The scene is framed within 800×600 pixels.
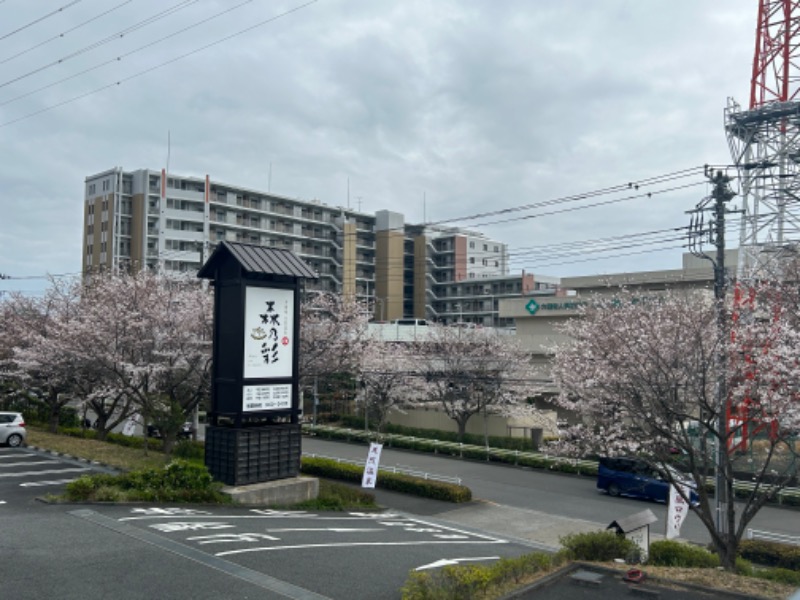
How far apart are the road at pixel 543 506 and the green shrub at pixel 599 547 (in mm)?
7040

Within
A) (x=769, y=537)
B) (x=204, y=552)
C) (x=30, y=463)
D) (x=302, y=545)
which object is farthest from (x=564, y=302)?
(x=204, y=552)

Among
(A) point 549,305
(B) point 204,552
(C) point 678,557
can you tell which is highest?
(A) point 549,305

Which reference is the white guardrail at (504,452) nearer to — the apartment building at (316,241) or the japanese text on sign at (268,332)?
the japanese text on sign at (268,332)

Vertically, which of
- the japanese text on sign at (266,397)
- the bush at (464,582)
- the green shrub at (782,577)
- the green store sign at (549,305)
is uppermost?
the green store sign at (549,305)

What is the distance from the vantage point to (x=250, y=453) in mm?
17250

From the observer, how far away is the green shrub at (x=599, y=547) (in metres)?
→ 10.7

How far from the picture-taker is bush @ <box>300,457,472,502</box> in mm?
22844

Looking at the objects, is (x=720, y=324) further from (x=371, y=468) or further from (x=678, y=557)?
(x=371, y=468)

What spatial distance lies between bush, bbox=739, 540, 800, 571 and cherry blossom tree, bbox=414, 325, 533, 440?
17.8 meters

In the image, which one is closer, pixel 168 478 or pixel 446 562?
pixel 446 562

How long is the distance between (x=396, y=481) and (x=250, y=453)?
27.2 ft

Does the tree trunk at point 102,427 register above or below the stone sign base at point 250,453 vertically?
below

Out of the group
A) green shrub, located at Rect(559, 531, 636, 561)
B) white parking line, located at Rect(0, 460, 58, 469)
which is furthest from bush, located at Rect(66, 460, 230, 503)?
green shrub, located at Rect(559, 531, 636, 561)

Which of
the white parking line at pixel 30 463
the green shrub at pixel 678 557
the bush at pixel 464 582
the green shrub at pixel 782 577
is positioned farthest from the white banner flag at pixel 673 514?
the white parking line at pixel 30 463
